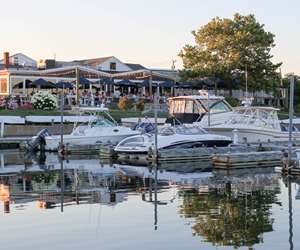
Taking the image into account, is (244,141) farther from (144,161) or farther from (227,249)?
(227,249)

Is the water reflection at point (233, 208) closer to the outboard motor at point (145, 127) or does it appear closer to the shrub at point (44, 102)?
the outboard motor at point (145, 127)

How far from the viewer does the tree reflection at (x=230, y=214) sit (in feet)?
52.7

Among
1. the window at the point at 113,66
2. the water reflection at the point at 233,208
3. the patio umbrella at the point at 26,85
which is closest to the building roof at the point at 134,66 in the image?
the window at the point at 113,66

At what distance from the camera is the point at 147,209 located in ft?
65.7

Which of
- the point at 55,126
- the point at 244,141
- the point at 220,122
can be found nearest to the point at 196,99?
the point at 220,122

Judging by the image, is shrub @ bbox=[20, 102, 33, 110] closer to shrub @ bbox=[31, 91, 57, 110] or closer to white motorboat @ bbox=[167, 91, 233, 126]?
shrub @ bbox=[31, 91, 57, 110]

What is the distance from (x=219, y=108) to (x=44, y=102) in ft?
52.5

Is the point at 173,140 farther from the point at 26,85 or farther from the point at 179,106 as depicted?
the point at 26,85

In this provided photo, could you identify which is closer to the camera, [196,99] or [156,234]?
[156,234]

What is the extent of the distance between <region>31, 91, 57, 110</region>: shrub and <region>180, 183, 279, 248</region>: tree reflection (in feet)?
107

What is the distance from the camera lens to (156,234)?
16391 mm

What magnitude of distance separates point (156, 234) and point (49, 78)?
2017 inches

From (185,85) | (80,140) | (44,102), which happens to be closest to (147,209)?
(80,140)

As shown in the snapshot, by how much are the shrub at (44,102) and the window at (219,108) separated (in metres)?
15.5
